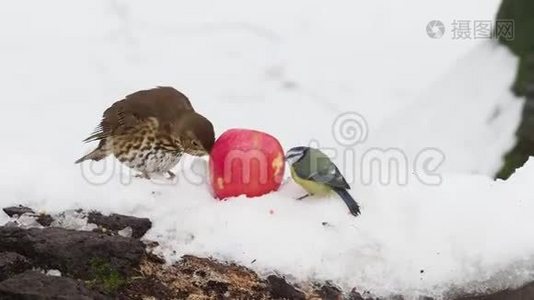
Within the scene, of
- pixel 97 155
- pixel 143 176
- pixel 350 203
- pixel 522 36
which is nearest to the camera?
pixel 350 203

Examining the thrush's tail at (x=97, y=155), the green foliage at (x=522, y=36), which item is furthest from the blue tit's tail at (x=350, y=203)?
the green foliage at (x=522, y=36)

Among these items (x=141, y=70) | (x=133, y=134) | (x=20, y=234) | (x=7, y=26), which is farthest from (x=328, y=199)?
(x=7, y=26)

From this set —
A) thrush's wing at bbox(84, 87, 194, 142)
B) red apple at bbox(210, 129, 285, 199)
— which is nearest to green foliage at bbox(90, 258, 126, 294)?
red apple at bbox(210, 129, 285, 199)

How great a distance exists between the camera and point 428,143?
14.9 ft

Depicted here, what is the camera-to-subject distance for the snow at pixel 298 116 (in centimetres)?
196

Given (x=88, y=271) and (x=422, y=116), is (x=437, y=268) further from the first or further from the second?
(x=422, y=116)

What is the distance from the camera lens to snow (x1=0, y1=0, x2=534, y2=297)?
1.96m

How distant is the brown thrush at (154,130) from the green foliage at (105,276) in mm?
329

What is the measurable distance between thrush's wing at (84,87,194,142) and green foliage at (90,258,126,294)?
0.41 m

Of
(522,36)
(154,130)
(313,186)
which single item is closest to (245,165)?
(313,186)

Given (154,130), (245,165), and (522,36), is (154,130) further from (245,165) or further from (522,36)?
(522,36)

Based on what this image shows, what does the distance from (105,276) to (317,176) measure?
0.47 metres

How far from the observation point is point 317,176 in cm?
202

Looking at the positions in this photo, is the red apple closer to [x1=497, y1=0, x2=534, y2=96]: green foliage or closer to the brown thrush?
the brown thrush
